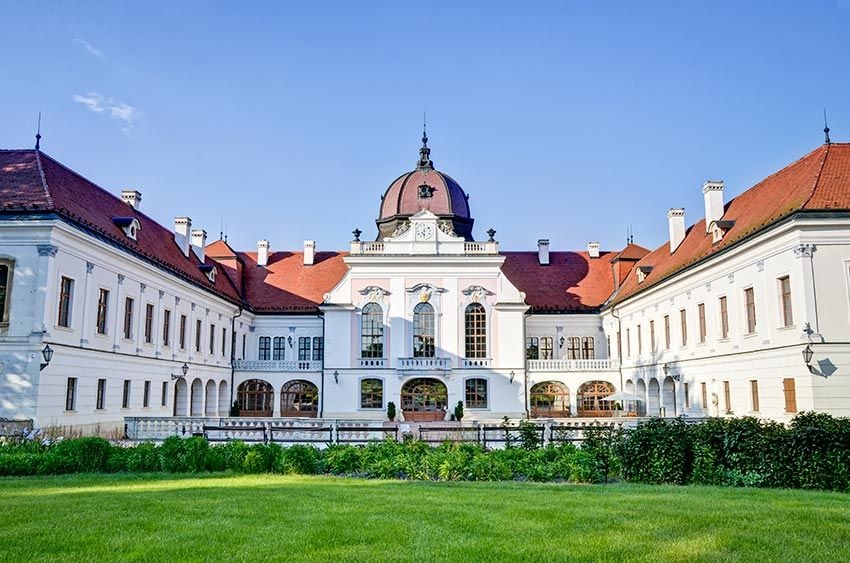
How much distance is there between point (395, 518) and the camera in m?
8.45

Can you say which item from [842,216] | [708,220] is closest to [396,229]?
[708,220]

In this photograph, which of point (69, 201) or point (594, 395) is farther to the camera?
point (594, 395)

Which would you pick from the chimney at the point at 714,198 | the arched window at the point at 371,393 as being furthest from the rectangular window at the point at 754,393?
the arched window at the point at 371,393

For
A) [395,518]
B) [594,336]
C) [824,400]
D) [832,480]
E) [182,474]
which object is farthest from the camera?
[594,336]

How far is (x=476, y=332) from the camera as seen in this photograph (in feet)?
120

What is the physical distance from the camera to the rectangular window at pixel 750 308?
75.6 ft

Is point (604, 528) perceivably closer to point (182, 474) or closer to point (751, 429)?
point (751, 429)

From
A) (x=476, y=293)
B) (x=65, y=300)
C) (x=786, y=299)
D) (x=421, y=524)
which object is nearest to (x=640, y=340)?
(x=476, y=293)

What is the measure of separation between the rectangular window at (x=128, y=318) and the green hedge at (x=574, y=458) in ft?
34.5

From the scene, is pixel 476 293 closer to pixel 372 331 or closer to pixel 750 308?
pixel 372 331

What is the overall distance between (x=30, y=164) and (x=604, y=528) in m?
23.0

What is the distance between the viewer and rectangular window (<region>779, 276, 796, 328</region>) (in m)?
Answer: 20.7

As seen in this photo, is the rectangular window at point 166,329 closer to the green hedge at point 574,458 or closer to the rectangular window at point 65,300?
the rectangular window at point 65,300

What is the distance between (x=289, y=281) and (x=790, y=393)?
3003 cm
